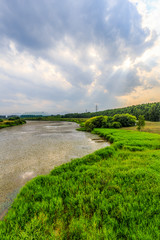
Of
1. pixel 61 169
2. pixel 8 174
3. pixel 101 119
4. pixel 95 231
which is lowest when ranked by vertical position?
pixel 8 174

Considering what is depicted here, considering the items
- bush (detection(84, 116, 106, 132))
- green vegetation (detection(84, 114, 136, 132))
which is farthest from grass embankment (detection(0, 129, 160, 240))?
bush (detection(84, 116, 106, 132))

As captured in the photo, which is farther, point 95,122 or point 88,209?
point 95,122

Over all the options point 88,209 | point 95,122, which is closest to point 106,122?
point 95,122

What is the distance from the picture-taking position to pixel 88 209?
159 inches

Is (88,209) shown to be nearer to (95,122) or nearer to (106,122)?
(95,122)

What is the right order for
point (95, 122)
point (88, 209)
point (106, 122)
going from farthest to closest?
1. point (106, 122)
2. point (95, 122)
3. point (88, 209)

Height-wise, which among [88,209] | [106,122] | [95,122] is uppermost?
[95,122]

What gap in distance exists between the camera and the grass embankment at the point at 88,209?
10.3 ft

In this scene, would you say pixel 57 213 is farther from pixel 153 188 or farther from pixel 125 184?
pixel 153 188

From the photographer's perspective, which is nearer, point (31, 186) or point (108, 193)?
point (108, 193)

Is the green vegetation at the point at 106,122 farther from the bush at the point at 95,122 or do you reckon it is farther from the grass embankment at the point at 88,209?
the grass embankment at the point at 88,209

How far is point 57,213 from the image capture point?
13.1 ft

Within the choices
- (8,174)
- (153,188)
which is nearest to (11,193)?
(8,174)

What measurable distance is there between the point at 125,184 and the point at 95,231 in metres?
3.18
